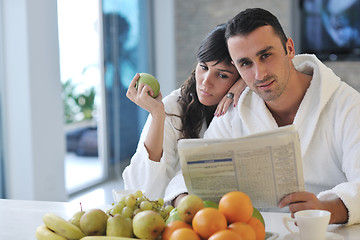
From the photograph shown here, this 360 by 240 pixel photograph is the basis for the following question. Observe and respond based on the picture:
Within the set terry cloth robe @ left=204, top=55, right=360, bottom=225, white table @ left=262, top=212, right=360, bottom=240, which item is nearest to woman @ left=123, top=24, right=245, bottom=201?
terry cloth robe @ left=204, top=55, right=360, bottom=225

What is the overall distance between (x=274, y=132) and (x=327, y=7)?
4.66 m

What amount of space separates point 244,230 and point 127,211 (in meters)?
0.31

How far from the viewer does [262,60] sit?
1.82m

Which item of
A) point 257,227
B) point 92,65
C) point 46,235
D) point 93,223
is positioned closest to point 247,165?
point 257,227

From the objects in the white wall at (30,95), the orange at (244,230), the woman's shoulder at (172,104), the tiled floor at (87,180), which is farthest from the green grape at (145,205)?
the tiled floor at (87,180)

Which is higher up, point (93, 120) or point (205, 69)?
point (205, 69)

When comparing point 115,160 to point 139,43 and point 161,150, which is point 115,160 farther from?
point 161,150

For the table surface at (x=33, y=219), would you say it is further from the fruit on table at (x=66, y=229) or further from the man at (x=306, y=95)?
the man at (x=306, y=95)

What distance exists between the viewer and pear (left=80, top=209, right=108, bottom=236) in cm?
117

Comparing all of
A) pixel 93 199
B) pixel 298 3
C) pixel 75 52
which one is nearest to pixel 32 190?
pixel 93 199

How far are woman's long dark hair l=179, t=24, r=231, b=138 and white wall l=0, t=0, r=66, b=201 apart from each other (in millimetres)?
1736

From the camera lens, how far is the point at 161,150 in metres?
2.09

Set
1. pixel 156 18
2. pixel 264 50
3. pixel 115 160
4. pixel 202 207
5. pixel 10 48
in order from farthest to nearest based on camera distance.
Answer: pixel 156 18, pixel 115 160, pixel 10 48, pixel 264 50, pixel 202 207

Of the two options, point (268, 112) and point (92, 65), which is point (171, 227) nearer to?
point (268, 112)
